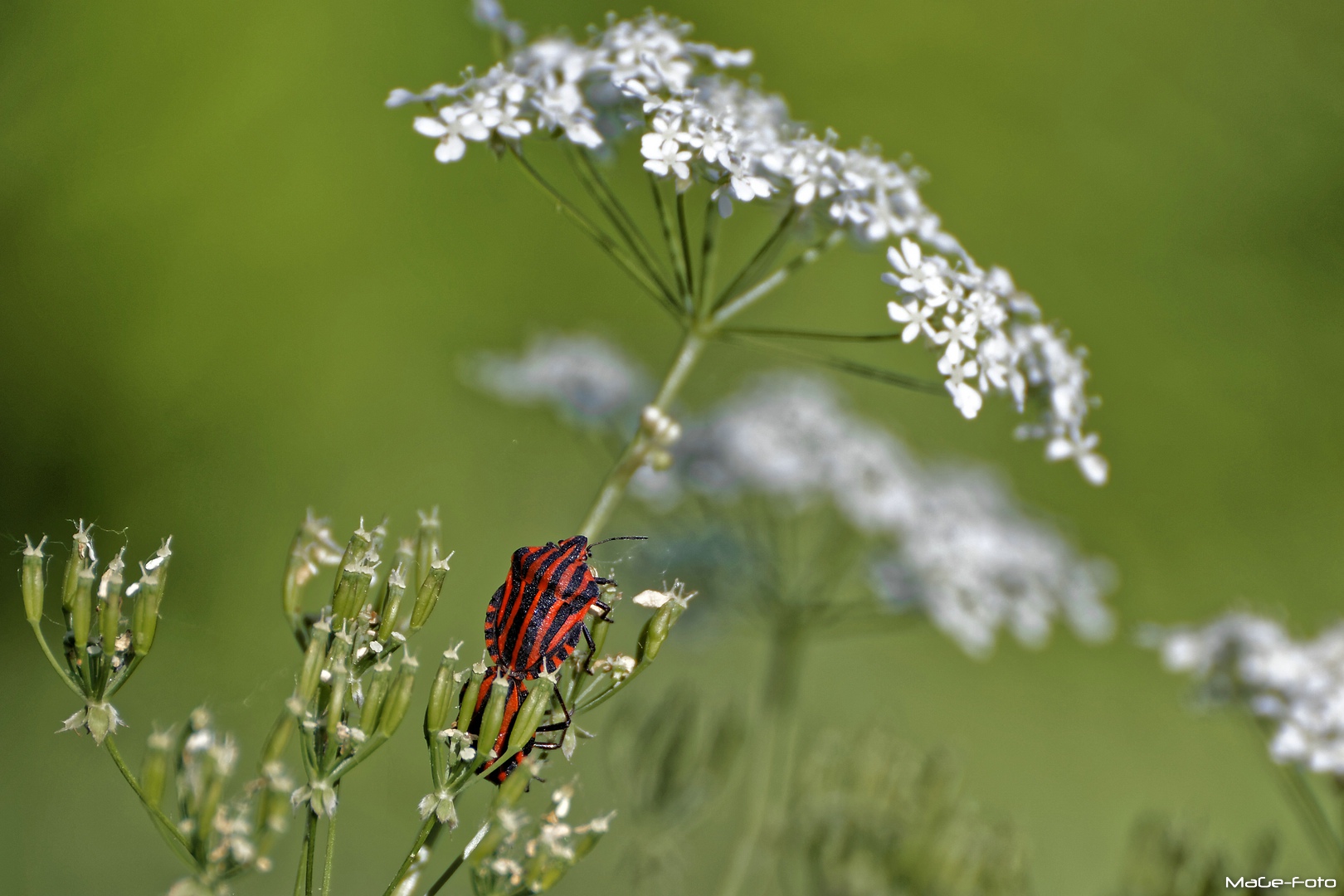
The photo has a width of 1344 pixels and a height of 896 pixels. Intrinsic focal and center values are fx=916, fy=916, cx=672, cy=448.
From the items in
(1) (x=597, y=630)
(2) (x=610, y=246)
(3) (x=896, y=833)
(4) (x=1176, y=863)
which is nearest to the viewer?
(1) (x=597, y=630)

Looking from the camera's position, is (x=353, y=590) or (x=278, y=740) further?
(x=353, y=590)

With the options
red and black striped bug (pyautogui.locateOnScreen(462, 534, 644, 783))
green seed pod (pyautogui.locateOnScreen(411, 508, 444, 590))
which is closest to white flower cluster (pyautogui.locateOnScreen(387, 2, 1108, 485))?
green seed pod (pyautogui.locateOnScreen(411, 508, 444, 590))

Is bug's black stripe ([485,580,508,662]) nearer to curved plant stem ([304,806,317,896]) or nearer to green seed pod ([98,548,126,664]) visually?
curved plant stem ([304,806,317,896])

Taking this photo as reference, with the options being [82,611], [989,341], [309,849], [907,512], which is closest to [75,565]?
[82,611]

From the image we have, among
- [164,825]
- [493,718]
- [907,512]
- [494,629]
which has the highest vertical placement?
[907,512]

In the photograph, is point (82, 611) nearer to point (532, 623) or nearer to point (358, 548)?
point (358, 548)

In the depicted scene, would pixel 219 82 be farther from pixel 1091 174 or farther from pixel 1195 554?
pixel 1195 554

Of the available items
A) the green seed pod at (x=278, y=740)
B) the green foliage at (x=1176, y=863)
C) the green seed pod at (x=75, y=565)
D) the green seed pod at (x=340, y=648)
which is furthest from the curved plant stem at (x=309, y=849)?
the green foliage at (x=1176, y=863)

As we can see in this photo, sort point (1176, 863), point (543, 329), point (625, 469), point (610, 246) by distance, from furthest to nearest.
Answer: point (543, 329) < point (1176, 863) < point (610, 246) < point (625, 469)
